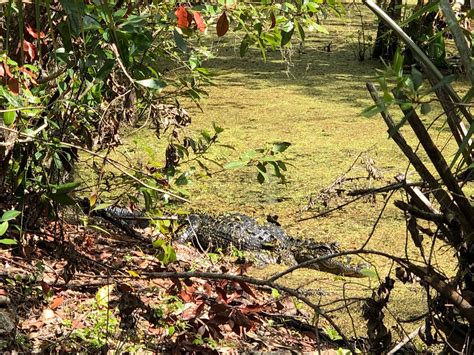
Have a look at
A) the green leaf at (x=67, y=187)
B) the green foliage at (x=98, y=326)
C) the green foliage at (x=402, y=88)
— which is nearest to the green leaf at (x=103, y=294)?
the green foliage at (x=98, y=326)

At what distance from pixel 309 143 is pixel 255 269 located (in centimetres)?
122

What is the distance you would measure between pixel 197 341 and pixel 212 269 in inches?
31.3

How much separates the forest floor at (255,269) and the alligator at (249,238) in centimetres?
7

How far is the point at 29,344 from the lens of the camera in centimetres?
188

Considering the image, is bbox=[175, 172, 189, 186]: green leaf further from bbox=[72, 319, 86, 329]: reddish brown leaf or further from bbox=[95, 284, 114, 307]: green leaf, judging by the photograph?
bbox=[72, 319, 86, 329]: reddish brown leaf

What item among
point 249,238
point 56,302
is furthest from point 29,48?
point 249,238

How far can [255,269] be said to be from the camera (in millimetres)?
3006

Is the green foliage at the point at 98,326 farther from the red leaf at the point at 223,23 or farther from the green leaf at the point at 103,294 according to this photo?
the red leaf at the point at 223,23

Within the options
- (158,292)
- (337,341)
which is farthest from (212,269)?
(337,341)

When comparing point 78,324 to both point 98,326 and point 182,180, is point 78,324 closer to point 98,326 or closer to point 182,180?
point 98,326

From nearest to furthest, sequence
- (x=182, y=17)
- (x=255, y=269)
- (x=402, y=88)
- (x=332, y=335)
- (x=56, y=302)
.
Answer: (x=402, y=88), (x=182, y=17), (x=56, y=302), (x=332, y=335), (x=255, y=269)

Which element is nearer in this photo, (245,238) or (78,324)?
(78,324)

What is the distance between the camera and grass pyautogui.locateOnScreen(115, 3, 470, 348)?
9.58 ft

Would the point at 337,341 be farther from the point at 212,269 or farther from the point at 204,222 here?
the point at 204,222
